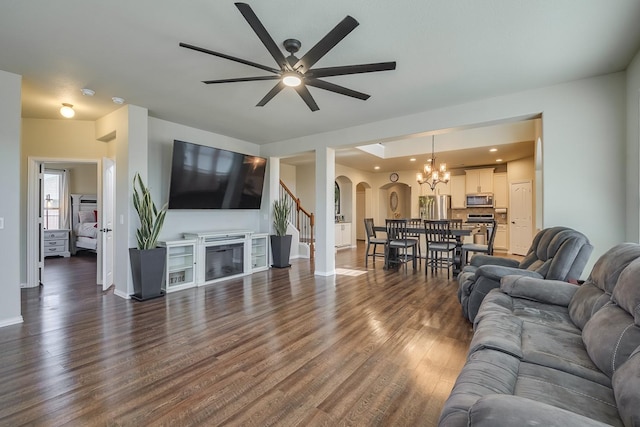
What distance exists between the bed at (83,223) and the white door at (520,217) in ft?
35.9

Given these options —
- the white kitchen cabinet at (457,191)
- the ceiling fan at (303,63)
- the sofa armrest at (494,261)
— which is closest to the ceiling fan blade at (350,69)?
the ceiling fan at (303,63)

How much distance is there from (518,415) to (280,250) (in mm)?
5416

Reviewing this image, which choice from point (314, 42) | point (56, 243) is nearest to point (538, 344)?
point (314, 42)

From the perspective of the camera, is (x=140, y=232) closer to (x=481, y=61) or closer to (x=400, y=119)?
(x=400, y=119)

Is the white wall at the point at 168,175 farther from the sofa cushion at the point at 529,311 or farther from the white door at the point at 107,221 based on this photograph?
the sofa cushion at the point at 529,311

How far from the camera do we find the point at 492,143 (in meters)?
6.20

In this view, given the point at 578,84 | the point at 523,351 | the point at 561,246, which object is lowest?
the point at 523,351

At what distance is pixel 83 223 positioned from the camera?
7953mm

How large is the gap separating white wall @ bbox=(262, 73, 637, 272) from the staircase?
4.77 metres

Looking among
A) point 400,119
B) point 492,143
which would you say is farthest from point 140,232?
point 492,143

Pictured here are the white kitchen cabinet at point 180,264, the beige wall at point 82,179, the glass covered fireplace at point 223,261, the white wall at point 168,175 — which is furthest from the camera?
the beige wall at point 82,179

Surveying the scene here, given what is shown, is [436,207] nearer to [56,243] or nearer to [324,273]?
[324,273]

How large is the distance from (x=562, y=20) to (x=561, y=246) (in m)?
1.86

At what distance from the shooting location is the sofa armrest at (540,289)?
Answer: 2.21 m
